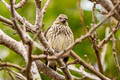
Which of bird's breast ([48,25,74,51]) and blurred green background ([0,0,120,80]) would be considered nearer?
bird's breast ([48,25,74,51])

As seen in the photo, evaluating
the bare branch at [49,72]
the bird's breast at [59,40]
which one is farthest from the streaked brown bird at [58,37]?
the bare branch at [49,72]

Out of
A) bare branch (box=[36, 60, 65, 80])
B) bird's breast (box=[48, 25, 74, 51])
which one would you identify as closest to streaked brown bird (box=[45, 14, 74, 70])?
bird's breast (box=[48, 25, 74, 51])

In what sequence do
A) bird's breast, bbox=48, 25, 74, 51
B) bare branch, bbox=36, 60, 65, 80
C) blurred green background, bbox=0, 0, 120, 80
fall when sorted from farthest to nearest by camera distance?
1. blurred green background, bbox=0, 0, 120, 80
2. bird's breast, bbox=48, 25, 74, 51
3. bare branch, bbox=36, 60, 65, 80

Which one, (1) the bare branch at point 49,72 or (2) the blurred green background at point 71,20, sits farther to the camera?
(2) the blurred green background at point 71,20

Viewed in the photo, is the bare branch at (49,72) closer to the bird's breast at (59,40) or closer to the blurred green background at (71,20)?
the bird's breast at (59,40)

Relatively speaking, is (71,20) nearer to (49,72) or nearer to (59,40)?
(59,40)

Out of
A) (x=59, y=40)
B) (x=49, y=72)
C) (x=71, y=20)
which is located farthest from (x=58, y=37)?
(x=71, y=20)

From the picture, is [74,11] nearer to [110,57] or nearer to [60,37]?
[110,57]

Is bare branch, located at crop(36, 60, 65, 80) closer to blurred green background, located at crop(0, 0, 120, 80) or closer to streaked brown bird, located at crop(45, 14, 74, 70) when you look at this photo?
streaked brown bird, located at crop(45, 14, 74, 70)

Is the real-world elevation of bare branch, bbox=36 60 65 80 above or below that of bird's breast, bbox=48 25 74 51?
below

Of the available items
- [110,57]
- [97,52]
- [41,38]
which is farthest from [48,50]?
[110,57]

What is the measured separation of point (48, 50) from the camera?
3.22 m

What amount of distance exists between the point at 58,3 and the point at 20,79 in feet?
11.2

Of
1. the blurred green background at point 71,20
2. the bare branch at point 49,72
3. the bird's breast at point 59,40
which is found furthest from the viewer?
the blurred green background at point 71,20
